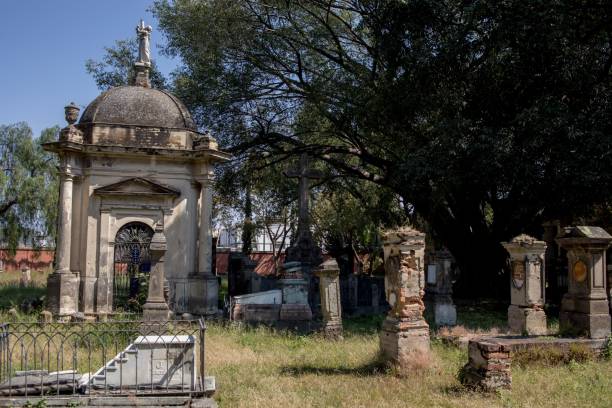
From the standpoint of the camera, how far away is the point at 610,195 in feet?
48.2

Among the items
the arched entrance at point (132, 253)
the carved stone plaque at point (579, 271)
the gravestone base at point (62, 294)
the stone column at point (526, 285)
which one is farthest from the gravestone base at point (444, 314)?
the gravestone base at point (62, 294)

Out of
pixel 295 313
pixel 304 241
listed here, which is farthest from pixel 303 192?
pixel 295 313

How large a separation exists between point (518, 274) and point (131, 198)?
31.9ft

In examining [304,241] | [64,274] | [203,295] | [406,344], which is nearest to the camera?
[406,344]

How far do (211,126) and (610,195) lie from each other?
42.2ft

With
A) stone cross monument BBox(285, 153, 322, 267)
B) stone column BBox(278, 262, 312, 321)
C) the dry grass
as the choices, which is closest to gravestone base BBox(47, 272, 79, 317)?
stone column BBox(278, 262, 312, 321)

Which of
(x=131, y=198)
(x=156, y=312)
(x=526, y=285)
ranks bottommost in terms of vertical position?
Result: (x=156, y=312)

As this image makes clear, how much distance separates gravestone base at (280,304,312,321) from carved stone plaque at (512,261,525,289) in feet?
15.4

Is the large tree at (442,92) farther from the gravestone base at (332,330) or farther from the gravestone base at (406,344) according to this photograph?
the gravestone base at (406,344)

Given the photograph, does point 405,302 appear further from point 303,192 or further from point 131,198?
point 303,192

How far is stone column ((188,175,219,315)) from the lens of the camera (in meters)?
15.5

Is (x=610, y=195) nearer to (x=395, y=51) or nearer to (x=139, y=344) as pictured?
(x=395, y=51)

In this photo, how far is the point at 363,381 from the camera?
800 centimetres

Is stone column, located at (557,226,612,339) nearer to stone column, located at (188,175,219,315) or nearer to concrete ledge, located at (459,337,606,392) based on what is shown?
concrete ledge, located at (459,337,606,392)
